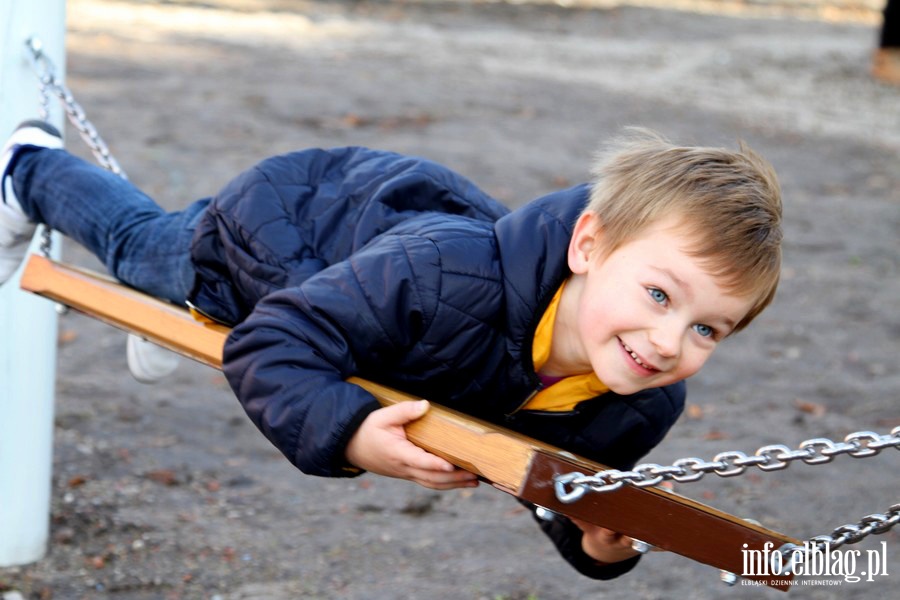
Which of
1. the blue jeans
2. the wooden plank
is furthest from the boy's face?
the blue jeans

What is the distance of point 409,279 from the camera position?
2020mm

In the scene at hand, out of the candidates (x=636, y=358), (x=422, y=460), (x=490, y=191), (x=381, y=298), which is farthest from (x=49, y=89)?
(x=490, y=191)

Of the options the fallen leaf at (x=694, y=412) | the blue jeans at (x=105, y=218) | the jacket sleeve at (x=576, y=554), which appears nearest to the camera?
the jacket sleeve at (x=576, y=554)

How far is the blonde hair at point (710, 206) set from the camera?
6.31 ft

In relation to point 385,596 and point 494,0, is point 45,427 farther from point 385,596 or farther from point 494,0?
point 494,0

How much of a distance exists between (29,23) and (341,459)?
1514 mm

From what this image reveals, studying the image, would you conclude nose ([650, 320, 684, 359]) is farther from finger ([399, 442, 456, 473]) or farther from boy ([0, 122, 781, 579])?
finger ([399, 442, 456, 473])

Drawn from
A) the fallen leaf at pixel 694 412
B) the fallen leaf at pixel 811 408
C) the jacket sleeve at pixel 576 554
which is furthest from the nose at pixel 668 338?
the fallen leaf at pixel 811 408

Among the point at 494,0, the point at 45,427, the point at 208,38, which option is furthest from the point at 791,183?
the point at 494,0

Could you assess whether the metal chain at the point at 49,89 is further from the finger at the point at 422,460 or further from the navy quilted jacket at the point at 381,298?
the finger at the point at 422,460

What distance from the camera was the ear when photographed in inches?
81.5

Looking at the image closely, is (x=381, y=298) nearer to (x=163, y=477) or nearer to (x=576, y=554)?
(x=576, y=554)

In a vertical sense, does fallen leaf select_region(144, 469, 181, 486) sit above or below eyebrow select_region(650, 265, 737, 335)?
below

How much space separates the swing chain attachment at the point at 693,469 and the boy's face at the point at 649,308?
24 centimetres
